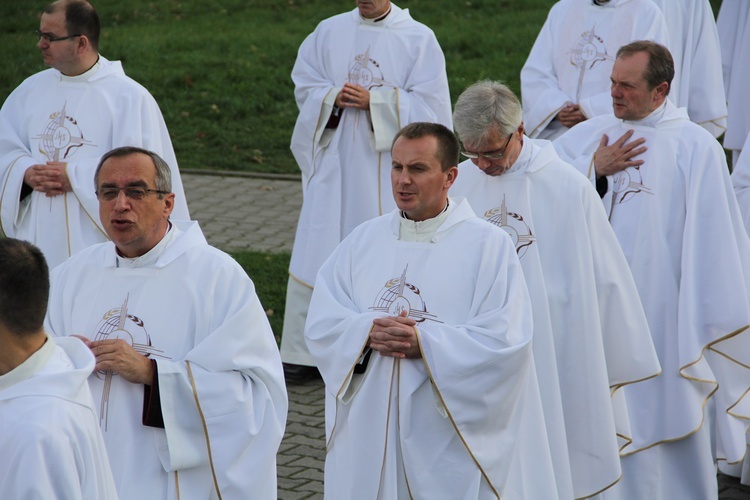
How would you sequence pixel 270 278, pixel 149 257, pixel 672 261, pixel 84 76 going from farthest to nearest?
pixel 270 278
pixel 84 76
pixel 672 261
pixel 149 257

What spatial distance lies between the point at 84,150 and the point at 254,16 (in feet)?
37.2

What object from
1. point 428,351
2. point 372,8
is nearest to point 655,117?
point 428,351

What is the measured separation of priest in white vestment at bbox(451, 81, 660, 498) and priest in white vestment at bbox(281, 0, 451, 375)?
259 cm

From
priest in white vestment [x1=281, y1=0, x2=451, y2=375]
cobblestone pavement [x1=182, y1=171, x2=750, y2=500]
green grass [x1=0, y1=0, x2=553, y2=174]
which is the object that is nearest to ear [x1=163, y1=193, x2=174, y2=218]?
cobblestone pavement [x1=182, y1=171, x2=750, y2=500]

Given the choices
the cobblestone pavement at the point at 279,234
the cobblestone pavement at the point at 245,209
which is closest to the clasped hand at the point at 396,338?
the cobblestone pavement at the point at 279,234

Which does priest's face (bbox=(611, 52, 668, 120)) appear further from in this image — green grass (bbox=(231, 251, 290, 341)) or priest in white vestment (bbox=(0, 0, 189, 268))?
green grass (bbox=(231, 251, 290, 341))

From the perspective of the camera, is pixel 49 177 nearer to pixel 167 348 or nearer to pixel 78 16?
pixel 78 16

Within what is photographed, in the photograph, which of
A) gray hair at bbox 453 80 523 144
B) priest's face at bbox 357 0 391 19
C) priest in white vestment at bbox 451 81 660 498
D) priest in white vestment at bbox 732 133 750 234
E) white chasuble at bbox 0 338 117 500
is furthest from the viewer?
priest's face at bbox 357 0 391 19

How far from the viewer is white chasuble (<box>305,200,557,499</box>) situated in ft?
16.4

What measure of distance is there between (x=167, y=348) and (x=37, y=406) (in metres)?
1.58

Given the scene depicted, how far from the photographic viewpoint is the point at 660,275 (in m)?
6.68

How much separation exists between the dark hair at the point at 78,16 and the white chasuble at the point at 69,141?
28cm

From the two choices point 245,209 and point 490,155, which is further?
point 245,209

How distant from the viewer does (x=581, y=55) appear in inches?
341
